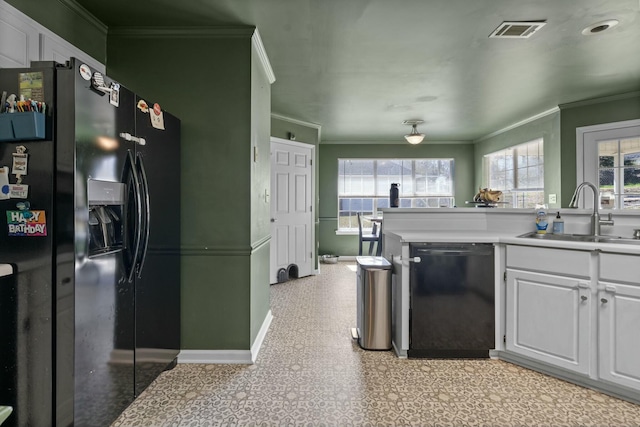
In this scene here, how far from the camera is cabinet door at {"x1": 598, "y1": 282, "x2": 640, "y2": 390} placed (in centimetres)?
192

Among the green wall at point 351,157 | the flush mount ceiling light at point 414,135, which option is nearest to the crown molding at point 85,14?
the flush mount ceiling light at point 414,135

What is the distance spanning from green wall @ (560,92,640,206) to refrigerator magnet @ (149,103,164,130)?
510 centimetres

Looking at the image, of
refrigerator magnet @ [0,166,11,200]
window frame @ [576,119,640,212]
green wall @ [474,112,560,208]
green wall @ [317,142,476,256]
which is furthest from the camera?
green wall @ [317,142,476,256]

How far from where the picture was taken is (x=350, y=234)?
23.8 feet

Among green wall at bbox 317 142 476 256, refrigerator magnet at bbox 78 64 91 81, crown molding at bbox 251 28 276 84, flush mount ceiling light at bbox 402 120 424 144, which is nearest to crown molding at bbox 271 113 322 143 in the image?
green wall at bbox 317 142 476 256

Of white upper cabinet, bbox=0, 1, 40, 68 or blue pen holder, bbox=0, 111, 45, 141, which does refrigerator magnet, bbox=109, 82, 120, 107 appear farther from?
white upper cabinet, bbox=0, 1, 40, 68

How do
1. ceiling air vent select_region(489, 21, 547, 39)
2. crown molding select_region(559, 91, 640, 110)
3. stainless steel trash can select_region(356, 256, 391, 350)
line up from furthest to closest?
crown molding select_region(559, 91, 640, 110)
stainless steel trash can select_region(356, 256, 391, 350)
ceiling air vent select_region(489, 21, 547, 39)

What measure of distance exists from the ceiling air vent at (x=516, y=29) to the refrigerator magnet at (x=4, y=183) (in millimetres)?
3149

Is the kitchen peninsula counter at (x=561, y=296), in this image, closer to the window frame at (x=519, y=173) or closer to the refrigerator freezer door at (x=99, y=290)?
the refrigerator freezer door at (x=99, y=290)

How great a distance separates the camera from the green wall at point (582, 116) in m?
4.15

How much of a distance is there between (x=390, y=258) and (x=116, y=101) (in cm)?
229

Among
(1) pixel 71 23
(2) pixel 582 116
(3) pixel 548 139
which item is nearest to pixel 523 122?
(3) pixel 548 139

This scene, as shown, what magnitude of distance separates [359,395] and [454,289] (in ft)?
3.37

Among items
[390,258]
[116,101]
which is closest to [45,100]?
[116,101]
